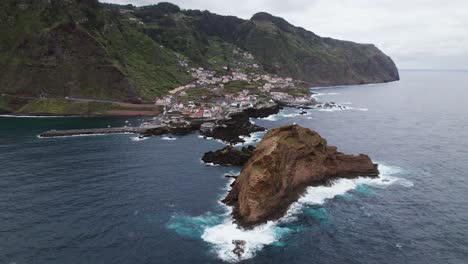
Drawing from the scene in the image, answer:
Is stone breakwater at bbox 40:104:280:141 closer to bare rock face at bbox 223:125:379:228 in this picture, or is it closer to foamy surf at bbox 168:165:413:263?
bare rock face at bbox 223:125:379:228

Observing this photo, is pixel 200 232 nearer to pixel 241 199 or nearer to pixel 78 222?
pixel 241 199

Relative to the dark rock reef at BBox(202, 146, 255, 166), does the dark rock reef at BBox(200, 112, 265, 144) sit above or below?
above

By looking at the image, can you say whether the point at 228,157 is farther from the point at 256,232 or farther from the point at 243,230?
the point at 256,232

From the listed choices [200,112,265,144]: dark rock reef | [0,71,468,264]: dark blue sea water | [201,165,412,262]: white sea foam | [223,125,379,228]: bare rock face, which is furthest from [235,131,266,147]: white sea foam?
[201,165,412,262]: white sea foam

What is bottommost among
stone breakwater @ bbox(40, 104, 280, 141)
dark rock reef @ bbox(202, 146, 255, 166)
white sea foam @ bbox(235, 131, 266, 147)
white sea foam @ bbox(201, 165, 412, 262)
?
white sea foam @ bbox(201, 165, 412, 262)

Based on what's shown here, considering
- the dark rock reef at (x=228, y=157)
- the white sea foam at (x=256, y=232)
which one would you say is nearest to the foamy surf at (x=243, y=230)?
the white sea foam at (x=256, y=232)

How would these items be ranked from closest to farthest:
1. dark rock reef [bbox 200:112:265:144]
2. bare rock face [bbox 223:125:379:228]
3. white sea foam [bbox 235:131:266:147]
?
bare rock face [bbox 223:125:379:228], white sea foam [bbox 235:131:266:147], dark rock reef [bbox 200:112:265:144]

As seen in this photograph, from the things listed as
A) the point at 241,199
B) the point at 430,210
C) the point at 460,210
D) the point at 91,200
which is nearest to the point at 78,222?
the point at 91,200

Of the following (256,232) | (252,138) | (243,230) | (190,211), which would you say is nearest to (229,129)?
(252,138)
